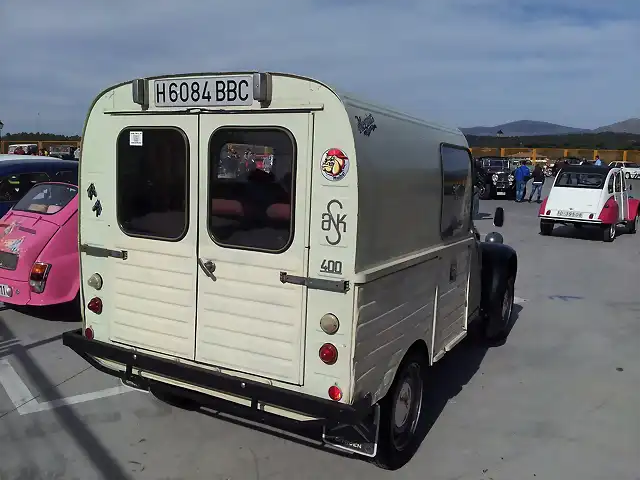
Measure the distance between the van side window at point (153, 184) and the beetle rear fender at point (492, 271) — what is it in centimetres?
368

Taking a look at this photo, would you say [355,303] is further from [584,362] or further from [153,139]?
[584,362]

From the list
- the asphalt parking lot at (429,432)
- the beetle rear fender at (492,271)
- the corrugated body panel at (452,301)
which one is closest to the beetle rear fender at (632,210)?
the asphalt parking lot at (429,432)

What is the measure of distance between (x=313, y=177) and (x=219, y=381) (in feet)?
4.68

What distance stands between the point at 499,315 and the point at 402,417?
109 inches

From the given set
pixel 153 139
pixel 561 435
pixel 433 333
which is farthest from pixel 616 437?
pixel 153 139

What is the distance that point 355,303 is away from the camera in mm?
3359

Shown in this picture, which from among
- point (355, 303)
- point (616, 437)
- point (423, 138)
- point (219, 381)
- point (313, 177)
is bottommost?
point (616, 437)

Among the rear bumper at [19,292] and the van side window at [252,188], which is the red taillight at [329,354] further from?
the rear bumper at [19,292]

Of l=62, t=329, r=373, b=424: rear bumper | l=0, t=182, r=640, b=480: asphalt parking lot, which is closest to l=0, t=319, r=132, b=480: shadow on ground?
l=0, t=182, r=640, b=480: asphalt parking lot

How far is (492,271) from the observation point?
6.52 meters

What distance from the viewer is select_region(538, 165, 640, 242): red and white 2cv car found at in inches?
590

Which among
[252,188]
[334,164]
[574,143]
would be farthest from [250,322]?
[574,143]

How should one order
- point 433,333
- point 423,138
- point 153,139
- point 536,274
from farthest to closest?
point 536,274, point 433,333, point 423,138, point 153,139

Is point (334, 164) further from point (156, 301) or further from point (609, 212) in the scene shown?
point (609, 212)
